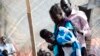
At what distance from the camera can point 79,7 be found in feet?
8.50

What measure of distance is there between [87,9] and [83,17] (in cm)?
5

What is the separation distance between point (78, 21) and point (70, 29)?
68 millimetres

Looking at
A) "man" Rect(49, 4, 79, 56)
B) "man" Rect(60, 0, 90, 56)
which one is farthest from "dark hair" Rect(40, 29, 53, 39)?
"man" Rect(60, 0, 90, 56)

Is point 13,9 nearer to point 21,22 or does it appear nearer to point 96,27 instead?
point 21,22

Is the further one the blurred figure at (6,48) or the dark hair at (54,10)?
the blurred figure at (6,48)

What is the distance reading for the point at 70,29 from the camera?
2.59 m

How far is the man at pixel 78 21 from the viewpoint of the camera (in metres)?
2.58

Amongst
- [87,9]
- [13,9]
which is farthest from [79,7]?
[13,9]

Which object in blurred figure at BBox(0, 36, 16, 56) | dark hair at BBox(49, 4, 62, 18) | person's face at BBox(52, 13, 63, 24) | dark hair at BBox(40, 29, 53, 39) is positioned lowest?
blurred figure at BBox(0, 36, 16, 56)

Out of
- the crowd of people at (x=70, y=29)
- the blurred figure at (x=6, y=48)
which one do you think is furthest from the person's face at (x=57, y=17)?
the blurred figure at (x=6, y=48)

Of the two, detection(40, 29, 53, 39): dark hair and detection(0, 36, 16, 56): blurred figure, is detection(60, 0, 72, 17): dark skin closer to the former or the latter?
detection(40, 29, 53, 39): dark hair

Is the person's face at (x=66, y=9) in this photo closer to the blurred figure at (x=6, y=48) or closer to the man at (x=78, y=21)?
the man at (x=78, y=21)

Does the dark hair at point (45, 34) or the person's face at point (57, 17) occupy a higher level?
the person's face at point (57, 17)

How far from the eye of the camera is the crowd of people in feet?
8.48
